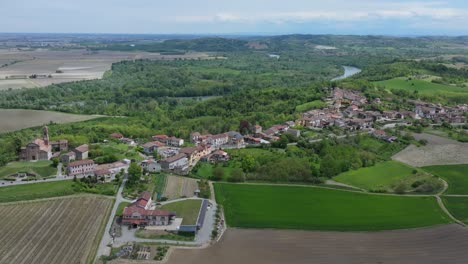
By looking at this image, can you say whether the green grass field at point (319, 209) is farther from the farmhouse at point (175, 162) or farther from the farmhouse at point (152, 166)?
the farmhouse at point (152, 166)

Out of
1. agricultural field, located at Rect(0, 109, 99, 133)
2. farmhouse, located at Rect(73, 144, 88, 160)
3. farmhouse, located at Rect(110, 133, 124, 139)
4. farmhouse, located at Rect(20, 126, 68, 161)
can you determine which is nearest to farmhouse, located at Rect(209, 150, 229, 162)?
farmhouse, located at Rect(73, 144, 88, 160)

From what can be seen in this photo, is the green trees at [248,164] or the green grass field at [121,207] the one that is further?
the green trees at [248,164]

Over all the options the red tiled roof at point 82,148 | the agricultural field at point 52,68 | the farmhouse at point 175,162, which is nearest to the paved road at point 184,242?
the farmhouse at point 175,162

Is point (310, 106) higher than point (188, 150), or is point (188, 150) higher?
point (310, 106)

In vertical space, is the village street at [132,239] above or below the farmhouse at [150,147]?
below

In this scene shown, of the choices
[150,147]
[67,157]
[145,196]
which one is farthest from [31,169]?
[145,196]

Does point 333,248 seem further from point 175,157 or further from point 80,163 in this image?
point 80,163

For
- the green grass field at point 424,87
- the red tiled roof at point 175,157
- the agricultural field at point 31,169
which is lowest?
the agricultural field at point 31,169
